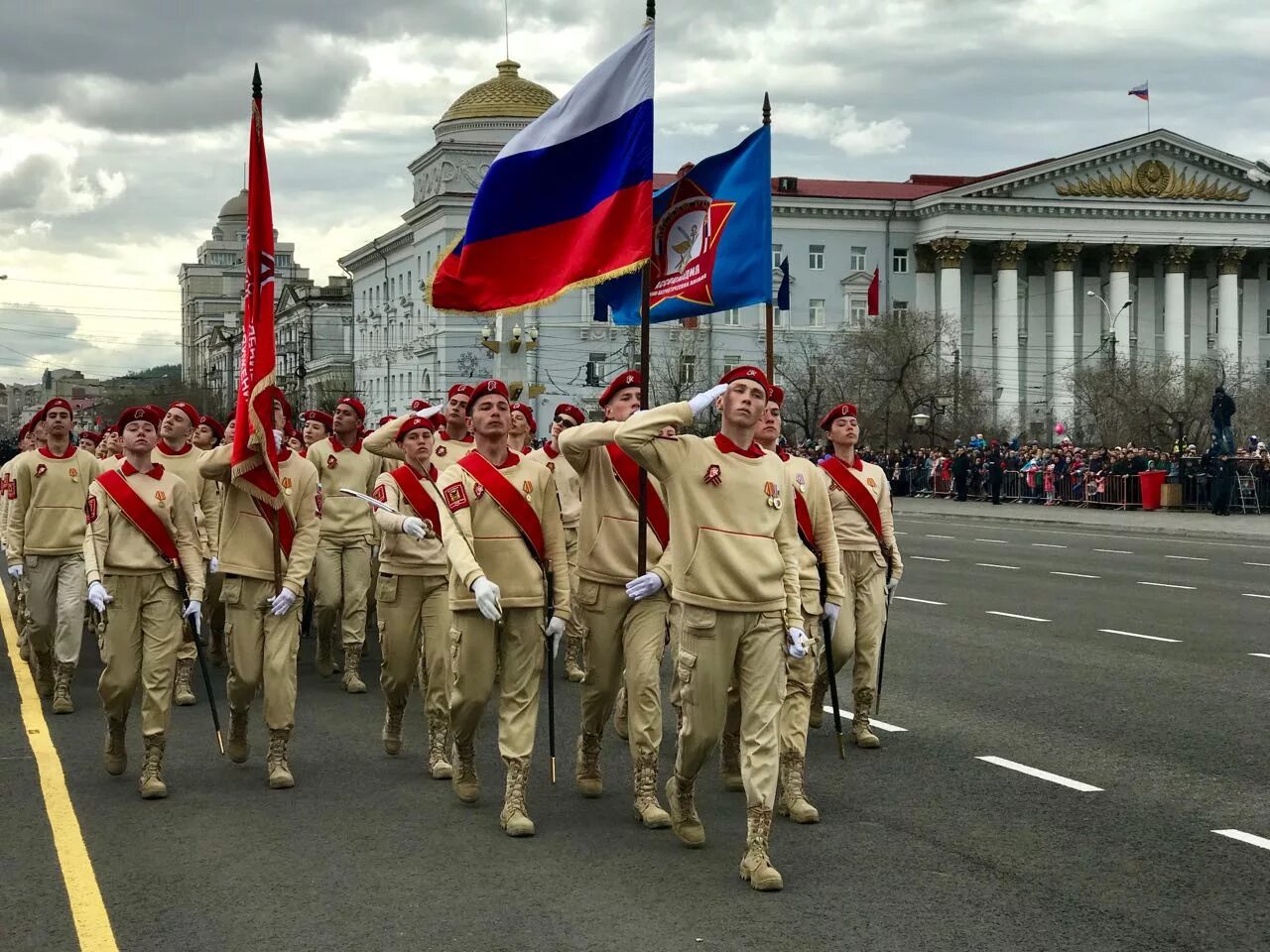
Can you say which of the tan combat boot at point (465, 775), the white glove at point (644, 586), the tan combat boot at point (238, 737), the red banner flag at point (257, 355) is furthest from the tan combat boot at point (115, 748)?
the white glove at point (644, 586)

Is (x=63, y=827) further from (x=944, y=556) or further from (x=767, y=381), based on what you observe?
(x=944, y=556)

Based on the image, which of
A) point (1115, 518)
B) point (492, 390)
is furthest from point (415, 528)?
point (1115, 518)

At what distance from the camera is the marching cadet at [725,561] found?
23.6 ft

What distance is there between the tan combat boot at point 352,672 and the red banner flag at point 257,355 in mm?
3236

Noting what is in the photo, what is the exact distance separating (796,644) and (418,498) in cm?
357

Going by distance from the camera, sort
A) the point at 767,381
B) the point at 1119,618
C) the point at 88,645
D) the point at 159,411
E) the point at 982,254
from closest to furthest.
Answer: the point at 767,381, the point at 159,411, the point at 88,645, the point at 1119,618, the point at 982,254

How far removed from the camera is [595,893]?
21.8ft

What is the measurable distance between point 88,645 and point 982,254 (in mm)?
83998

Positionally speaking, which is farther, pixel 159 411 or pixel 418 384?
pixel 418 384

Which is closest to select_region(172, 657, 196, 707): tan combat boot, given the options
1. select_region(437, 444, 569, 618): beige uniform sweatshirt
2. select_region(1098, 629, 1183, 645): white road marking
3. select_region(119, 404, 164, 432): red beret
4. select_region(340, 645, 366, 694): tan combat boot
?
select_region(340, 645, 366, 694): tan combat boot

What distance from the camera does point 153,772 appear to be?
28.0 feet

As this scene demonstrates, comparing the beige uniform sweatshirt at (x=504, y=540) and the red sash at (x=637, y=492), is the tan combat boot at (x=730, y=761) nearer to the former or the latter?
the red sash at (x=637, y=492)

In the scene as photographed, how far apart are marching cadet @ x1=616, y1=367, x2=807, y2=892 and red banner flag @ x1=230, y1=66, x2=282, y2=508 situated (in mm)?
2618

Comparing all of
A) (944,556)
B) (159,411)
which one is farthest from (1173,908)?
(944,556)
